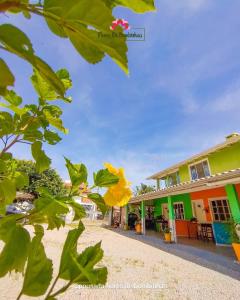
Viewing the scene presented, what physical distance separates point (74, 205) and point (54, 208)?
3.9 inches

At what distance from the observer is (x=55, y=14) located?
0.31 metres

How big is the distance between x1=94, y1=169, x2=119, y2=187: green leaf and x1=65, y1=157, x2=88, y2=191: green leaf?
1.6 inches

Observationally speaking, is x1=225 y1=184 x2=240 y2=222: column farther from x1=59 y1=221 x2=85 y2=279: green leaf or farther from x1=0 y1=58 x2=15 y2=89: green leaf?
x1=0 y1=58 x2=15 y2=89: green leaf

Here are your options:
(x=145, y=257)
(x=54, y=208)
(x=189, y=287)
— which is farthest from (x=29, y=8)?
(x=145, y=257)

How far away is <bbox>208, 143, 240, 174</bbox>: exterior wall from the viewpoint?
1201cm

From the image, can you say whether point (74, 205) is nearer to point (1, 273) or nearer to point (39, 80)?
point (1, 273)

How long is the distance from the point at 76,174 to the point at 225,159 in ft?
46.0

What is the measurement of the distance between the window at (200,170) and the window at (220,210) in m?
2.32

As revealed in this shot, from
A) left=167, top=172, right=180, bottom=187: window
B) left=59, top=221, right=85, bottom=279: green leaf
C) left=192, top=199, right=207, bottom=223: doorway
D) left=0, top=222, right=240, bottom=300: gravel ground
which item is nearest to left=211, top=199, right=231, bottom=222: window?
left=192, top=199, right=207, bottom=223: doorway

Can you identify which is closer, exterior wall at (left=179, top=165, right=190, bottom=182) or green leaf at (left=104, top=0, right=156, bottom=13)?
green leaf at (left=104, top=0, right=156, bottom=13)

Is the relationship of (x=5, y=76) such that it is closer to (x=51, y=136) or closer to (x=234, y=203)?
(x=51, y=136)

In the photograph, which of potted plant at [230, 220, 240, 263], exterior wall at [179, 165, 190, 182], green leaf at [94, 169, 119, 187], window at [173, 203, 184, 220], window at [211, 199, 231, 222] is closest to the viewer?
green leaf at [94, 169, 119, 187]

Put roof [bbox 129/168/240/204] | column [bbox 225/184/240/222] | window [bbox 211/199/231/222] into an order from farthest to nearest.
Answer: window [bbox 211/199/231/222], column [bbox 225/184/240/222], roof [bbox 129/168/240/204]

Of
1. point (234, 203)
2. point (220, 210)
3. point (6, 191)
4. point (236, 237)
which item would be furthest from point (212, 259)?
point (6, 191)
